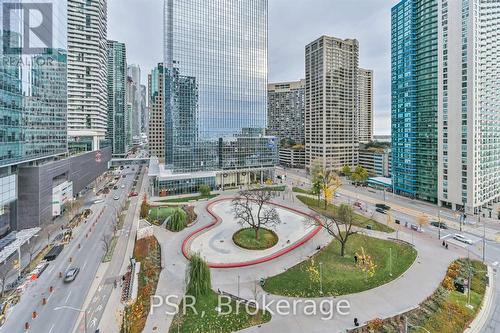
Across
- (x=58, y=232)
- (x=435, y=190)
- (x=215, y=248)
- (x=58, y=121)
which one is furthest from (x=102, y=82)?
(x=435, y=190)

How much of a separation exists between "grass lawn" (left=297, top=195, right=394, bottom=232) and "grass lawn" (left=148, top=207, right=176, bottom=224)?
36.4 metres

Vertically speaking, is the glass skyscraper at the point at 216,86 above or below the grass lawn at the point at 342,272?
above

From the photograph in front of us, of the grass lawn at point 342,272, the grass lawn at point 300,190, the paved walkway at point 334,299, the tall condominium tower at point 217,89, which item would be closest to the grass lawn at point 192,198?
the tall condominium tower at point 217,89

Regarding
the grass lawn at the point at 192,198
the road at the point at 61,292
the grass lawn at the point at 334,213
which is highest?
the grass lawn at the point at 192,198

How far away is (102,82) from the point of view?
116625 mm

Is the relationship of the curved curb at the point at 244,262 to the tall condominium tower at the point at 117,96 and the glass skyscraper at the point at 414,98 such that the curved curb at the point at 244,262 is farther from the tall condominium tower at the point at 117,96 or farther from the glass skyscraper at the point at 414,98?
the tall condominium tower at the point at 117,96

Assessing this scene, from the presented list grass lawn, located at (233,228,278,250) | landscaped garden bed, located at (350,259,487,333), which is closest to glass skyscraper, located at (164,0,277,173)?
grass lawn, located at (233,228,278,250)

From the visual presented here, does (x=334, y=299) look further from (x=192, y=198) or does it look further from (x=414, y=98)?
(x=414, y=98)

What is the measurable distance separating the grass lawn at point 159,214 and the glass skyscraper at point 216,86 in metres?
22.6

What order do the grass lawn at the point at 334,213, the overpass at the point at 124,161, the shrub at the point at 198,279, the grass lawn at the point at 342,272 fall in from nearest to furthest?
1. the shrub at the point at 198,279
2. the grass lawn at the point at 342,272
3. the grass lawn at the point at 334,213
4. the overpass at the point at 124,161

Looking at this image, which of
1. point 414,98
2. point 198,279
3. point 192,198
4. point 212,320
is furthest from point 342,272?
point 414,98

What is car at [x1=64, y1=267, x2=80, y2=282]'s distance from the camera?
3219 cm

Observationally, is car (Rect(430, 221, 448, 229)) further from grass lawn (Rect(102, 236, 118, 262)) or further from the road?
the road

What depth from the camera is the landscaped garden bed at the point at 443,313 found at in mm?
23438
